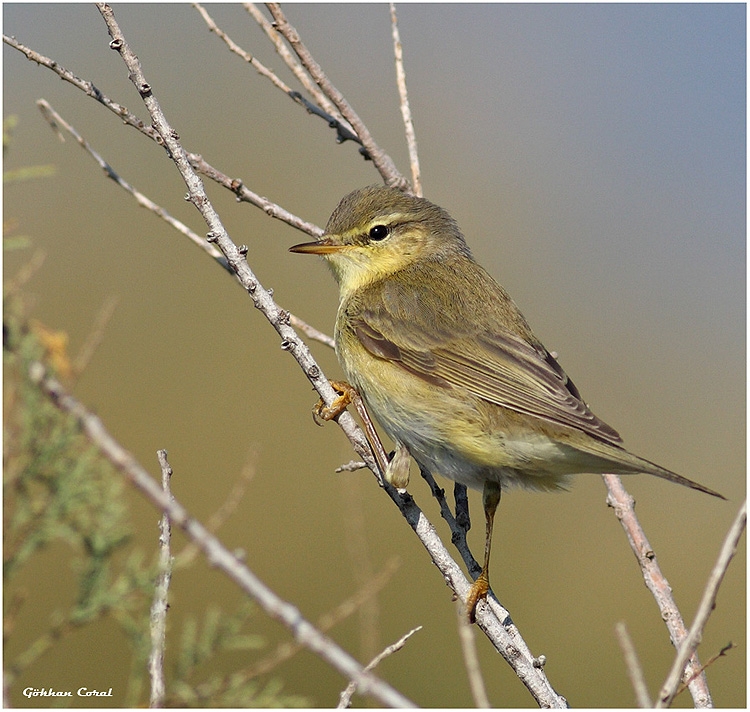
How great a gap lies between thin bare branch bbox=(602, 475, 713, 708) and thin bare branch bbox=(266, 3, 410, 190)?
179cm

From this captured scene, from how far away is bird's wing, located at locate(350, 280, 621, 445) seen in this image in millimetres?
3117

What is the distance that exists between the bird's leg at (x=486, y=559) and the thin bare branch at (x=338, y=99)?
1.54 metres

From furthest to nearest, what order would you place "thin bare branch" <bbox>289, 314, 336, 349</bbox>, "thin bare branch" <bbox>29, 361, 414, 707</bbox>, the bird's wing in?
1. "thin bare branch" <bbox>289, 314, 336, 349</bbox>
2. the bird's wing
3. "thin bare branch" <bbox>29, 361, 414, 707</bbox>

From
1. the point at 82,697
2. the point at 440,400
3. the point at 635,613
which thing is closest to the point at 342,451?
the point at 635,613

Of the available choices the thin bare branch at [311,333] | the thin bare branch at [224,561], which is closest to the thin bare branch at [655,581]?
the thin bare branch at [311,333]

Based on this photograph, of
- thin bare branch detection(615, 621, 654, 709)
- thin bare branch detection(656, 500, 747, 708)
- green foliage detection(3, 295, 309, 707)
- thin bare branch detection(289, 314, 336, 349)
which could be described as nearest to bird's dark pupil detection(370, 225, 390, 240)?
thin bare branch detection(289, 314, 336, 349)

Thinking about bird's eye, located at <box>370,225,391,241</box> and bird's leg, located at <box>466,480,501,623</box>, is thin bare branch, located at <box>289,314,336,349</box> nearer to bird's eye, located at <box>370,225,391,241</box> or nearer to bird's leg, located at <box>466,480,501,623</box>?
bird's eye, located at <box>370,225,391,241</box>

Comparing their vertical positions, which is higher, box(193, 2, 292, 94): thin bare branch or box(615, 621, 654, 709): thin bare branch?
box(193, 2, 292, 94): thin bare branch

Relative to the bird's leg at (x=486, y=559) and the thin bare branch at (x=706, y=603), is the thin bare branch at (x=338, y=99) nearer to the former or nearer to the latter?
the bird's leg at (x=486, y=559)

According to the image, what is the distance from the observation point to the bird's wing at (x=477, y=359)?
3117mm

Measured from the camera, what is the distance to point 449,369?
3.30m

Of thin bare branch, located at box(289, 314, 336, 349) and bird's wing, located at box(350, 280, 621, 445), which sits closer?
bird's wing, located at box(350, 280, 621, 445)

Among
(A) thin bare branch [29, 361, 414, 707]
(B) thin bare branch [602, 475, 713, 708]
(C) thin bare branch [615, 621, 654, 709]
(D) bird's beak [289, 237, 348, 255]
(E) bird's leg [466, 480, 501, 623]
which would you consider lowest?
(B) thin bare branch [602, 475, 713, 708]

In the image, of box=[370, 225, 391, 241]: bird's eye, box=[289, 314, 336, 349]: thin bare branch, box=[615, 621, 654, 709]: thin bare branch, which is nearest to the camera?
box=[615, 621, 654, 709]: thin bare branch
